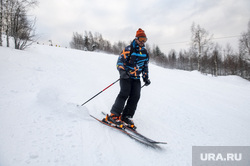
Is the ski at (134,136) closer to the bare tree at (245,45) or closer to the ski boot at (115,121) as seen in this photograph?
the ski boot at (115,121)

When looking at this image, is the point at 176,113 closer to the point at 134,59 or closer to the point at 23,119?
the point at 134,59

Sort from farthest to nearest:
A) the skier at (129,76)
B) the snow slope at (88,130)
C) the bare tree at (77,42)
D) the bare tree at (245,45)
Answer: the bare tree at (77,42), the bare tree at (245,45), the skier at (129,76), the snow slope at (88,130)

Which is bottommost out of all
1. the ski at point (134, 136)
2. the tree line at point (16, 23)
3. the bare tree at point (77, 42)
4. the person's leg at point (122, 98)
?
the ski at point (134, 136)

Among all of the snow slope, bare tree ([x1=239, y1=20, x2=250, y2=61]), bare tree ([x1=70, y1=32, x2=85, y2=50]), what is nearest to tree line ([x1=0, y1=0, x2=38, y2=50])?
the snow slope

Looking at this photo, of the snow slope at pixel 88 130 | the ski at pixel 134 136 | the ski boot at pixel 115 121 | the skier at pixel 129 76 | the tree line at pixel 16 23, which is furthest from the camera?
the tree line at pixel 16 23

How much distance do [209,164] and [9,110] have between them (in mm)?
3513

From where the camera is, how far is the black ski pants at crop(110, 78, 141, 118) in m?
2.68

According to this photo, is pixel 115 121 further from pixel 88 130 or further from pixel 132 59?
pixel 132 59

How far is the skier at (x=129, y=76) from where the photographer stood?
267 cm

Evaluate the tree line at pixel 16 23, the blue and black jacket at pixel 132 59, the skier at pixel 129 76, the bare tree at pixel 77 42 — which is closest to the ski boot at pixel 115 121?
the skier at pixel 129 76

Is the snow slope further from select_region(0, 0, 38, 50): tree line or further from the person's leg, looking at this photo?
select_region(0, 0, 38, 50): tree line

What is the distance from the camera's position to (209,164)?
189 centimetres

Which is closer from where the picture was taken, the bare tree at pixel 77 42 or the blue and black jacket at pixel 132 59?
the blue and black jacket at pixel 132 59

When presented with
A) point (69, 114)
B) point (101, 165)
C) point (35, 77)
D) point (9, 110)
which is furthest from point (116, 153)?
→ point (35, 77)
